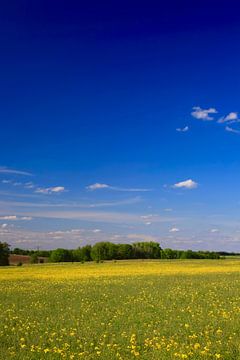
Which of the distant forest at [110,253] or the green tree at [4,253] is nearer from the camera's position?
the green tree at [4,253]

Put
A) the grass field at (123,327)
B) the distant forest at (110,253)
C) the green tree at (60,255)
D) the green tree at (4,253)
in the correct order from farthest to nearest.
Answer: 1. the distant forest at (110,253)
2. the green tree at (60,255)
3. the green tree at (4,253)
4. the grass field at (123,327)

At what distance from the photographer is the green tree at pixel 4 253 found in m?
106

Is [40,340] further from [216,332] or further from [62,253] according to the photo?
[62,253]

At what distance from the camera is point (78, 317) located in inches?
756

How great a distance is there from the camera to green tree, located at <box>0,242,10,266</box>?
106m

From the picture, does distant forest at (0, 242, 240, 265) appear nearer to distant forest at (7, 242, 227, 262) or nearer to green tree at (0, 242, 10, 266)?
distant forest at (7, 242, 227, 262)

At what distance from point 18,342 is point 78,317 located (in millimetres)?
4769

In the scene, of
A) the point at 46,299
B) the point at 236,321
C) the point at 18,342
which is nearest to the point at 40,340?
the point at 18,342

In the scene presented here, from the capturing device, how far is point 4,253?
10675cm

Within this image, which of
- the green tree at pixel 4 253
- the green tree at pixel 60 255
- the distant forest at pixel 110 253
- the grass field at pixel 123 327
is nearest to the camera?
the grass field at pixel 123 327

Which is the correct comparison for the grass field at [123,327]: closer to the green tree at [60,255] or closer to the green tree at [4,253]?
the green tree at [4,253]

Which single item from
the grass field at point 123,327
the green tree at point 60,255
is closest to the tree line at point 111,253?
the green tree at point 60,255

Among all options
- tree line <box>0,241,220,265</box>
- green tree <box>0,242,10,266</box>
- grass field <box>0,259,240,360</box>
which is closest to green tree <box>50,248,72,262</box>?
tree line <box>0,241,220,265</box>

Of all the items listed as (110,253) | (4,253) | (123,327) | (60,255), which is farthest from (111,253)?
(123,327)
